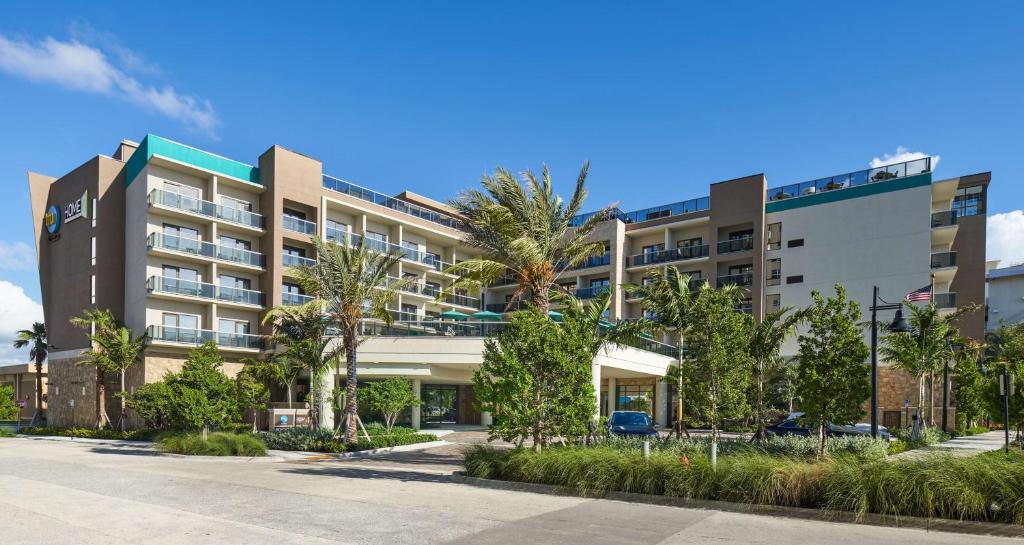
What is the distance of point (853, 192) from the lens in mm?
42875

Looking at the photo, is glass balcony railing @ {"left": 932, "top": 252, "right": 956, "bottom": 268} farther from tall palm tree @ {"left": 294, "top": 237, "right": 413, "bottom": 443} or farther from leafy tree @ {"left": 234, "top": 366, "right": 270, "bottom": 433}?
leafy tree @ {"left": 234, "top": 366, "right": 270, "bottom": 433}

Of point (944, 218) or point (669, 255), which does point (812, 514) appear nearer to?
point (944, 218)

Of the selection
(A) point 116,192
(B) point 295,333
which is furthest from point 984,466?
(A) point 116,192

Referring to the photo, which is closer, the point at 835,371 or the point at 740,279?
the point at 835,371

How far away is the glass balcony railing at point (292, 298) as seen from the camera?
4084 cm

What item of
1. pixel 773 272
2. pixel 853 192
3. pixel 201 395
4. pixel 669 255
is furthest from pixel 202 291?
pixel 853 192

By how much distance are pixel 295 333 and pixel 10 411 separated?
79.8 ft

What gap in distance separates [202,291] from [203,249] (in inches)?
98.1

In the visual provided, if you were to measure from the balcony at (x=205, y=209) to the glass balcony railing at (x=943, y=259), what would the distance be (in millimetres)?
42443

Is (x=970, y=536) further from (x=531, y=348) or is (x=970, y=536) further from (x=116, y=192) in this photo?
(x=116, y=192)

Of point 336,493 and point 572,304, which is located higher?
point 572,304

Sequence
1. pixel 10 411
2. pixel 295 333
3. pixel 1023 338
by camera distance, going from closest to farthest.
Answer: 1. pixel 295 333
2. pixel 10 411
3. pixel 1023 338

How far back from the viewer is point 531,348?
1686 cm

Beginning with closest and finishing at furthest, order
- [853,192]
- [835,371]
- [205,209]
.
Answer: [835,371] → [205,209] → [853,192]
